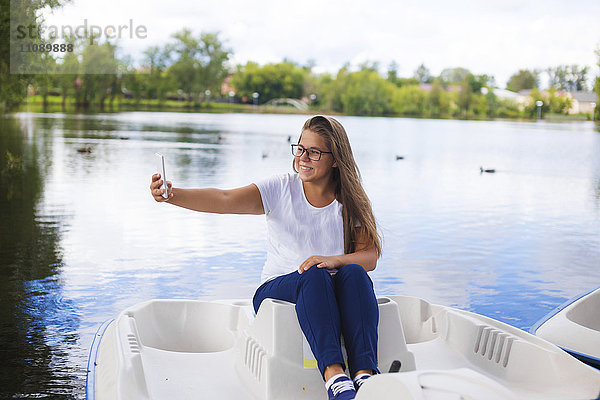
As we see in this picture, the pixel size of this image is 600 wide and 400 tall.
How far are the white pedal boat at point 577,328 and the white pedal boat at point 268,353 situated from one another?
0.53m

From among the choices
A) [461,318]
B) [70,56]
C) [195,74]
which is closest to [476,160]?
[461,318]

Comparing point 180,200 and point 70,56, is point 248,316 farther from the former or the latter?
point 70,56

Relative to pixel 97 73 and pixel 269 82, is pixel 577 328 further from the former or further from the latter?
pixel 269 82

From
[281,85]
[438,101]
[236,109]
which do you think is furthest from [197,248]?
[281,85]

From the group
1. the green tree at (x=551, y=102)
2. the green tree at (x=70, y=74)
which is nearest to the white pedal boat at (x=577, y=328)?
the green tree at (x=70, y=74)

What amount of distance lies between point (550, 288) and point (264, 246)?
2.46 meters

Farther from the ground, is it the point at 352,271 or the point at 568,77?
the point at 568,77

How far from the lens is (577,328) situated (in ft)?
10.2

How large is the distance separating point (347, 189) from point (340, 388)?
772 mm

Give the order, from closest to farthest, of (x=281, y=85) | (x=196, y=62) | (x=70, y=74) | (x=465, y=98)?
(x=70, y=74) → (x=465, y=98) → (x=196, y=62) → (x=281, y=85)

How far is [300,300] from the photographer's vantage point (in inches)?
89.2

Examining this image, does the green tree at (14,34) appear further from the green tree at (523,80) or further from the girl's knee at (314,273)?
the green tree at (523,80)

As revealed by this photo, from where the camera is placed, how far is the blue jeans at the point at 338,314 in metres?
2.17

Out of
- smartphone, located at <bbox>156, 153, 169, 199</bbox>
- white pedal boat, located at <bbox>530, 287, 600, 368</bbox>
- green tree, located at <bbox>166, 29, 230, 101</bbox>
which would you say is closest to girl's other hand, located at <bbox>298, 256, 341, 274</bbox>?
smartphone, located at <bbox>156, 153, 169, 199</bbox>
